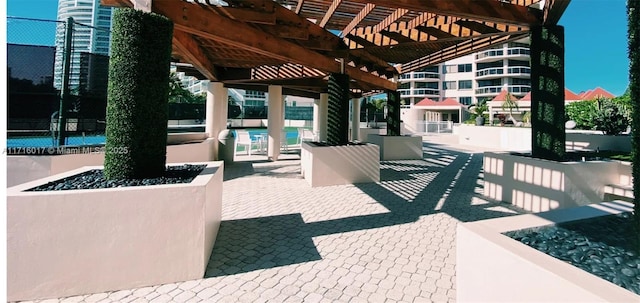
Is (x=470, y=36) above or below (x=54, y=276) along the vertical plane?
above

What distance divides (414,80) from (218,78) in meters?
42.7

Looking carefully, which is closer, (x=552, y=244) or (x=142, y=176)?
(x=552, y=244)

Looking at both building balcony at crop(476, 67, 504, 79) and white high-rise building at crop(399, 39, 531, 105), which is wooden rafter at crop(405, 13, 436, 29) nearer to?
white high-rise building at crop(399, 39, 531, 105)

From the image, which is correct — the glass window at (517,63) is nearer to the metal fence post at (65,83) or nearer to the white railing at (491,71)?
the white railing at (491,71)

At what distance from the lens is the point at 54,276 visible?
89.9 inches

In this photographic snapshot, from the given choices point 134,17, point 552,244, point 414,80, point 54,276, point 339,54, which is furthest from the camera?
point 414,80

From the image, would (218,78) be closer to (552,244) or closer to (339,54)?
(339,54)

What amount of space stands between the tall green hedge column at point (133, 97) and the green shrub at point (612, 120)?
10.1m

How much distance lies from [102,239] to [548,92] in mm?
6405

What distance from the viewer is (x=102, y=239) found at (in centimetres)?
236

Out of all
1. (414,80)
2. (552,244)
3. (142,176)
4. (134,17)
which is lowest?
(552,244)

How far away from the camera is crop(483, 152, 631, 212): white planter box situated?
4.36 m

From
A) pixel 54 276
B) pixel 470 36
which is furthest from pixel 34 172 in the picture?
pixel 470 36

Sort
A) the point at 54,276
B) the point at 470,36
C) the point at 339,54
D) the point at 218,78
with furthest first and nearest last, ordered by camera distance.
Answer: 1. the point at 218,78
2. the point at 339,54
3. the point at 470,36
4. the point at 54,276
